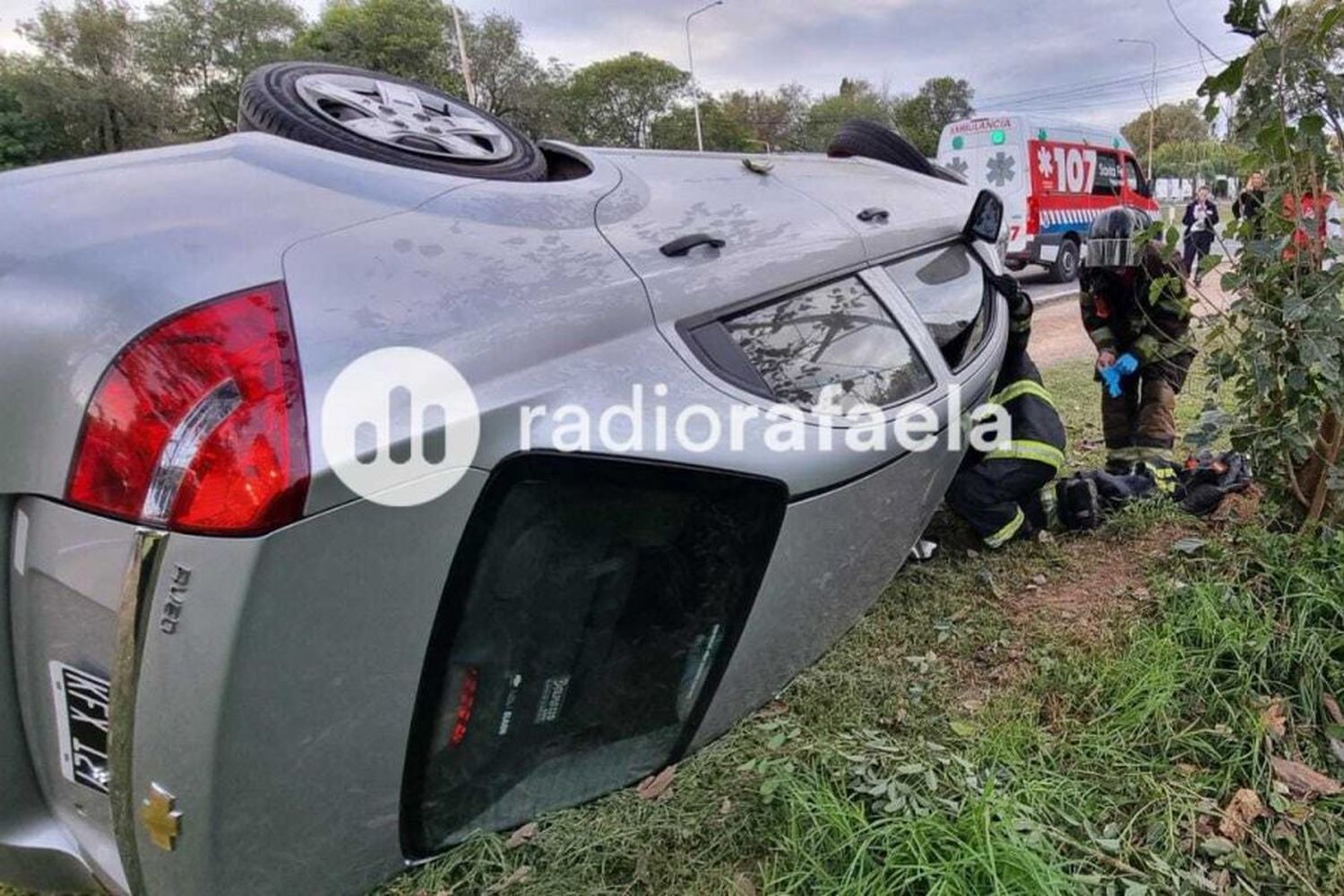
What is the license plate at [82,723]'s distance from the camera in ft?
3.62

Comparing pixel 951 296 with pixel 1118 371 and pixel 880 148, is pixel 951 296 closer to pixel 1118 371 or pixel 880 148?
pixel 880 148

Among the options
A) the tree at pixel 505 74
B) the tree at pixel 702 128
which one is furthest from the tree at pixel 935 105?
the tree at pixel 505 74

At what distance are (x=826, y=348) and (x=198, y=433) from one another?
4.13 ft

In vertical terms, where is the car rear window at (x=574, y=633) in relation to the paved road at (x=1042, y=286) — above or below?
above

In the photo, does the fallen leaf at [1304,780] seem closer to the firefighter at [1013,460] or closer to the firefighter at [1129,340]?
the firefighter at [1013,460]

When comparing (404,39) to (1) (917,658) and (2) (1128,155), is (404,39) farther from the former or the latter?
(1) (917,658)

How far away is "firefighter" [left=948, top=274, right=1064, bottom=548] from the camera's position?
105 inches

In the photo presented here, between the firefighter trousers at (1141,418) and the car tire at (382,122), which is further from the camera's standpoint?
the firefighter trousers at (1141,418)

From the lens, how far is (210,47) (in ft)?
120

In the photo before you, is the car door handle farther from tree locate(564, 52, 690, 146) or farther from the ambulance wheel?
tree locate(564, 52, 690, 146)

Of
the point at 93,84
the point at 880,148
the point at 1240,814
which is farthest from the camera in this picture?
the point at 93,84

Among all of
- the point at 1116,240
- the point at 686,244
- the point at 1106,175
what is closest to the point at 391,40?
the point at 1106,175

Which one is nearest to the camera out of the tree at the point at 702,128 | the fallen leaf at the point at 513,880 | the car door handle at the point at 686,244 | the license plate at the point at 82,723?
the license plate at the point at 82,723

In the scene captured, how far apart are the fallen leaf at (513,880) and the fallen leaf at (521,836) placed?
41 mm
